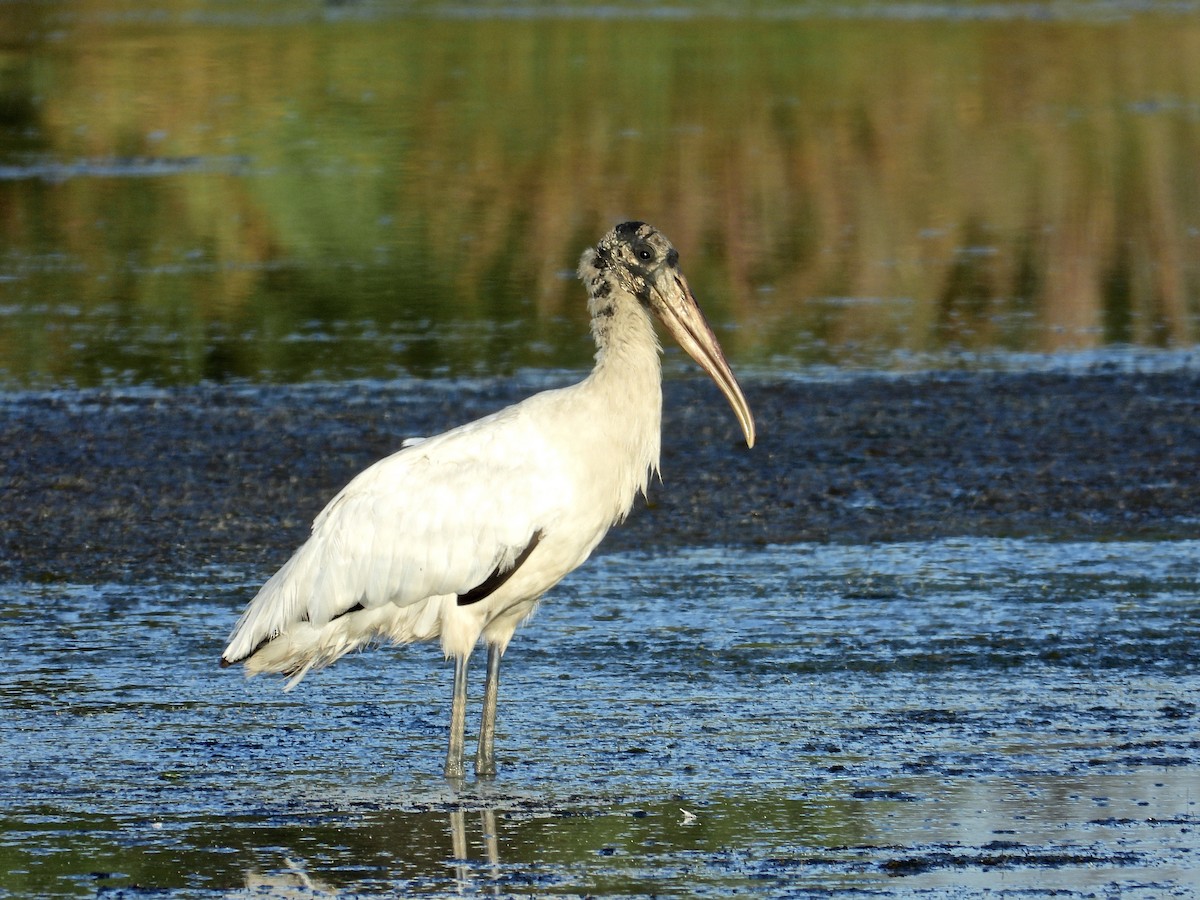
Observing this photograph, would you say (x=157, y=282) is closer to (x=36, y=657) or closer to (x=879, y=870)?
(x=36, y=657)

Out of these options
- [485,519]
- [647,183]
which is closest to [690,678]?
[485,519]

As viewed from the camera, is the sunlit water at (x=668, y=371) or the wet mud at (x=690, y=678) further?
the sunlit water at (x=668, y=371)

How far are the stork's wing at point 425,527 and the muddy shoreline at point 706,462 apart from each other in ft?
8.44

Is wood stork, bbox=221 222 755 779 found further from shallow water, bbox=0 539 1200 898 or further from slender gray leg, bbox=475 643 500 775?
shallow water, bbox=0 539 1200 898

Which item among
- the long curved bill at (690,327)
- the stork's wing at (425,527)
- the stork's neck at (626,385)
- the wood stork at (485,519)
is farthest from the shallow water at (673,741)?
the long curved bill at (690,327)

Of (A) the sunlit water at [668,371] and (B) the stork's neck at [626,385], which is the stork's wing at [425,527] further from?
(A) the sunlit water at [668,371]

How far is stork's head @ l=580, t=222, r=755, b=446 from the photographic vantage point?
7.53 metres

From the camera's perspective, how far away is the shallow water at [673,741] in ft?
19.6

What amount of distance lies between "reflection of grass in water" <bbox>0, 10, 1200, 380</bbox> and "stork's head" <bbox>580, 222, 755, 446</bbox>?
21.9 ft

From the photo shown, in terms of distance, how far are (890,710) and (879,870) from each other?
1.67m

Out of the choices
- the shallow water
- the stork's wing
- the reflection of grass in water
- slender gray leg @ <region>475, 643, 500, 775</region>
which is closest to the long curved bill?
the stork's wing

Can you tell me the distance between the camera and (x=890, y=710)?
7473 mm

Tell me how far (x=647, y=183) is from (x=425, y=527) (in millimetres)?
16504

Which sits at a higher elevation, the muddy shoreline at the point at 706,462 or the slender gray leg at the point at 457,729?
the muddy shoreline at the point at 706,462
